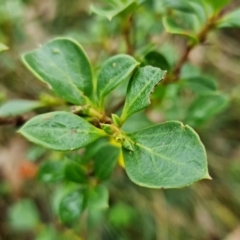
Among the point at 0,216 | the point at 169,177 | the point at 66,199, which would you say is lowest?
the point at 0,216

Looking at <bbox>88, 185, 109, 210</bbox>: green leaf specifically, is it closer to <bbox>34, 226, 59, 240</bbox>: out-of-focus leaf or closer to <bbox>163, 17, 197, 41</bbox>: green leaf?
<bbox>163, 17, 197, 41</bbox>: green leaf

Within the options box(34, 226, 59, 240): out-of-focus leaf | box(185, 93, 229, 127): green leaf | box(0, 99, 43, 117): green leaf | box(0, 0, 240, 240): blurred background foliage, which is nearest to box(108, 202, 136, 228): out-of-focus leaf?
box(0, 0, 240, 240): blurred background foliage

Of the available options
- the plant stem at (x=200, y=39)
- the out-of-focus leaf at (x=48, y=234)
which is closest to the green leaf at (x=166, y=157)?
the plant stem at (x=200, y=39)

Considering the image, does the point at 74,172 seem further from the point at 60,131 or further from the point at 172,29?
the point at 172,29

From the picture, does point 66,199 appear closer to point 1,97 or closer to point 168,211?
point 1,97

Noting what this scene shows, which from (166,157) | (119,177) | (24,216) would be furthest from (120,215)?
(166,157)

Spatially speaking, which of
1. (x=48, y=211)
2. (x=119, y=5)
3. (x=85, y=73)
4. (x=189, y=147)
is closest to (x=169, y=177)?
(x=189, y=147)

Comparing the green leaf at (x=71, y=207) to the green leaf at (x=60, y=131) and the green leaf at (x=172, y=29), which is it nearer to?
the green leaf at (x=60, y=131)
